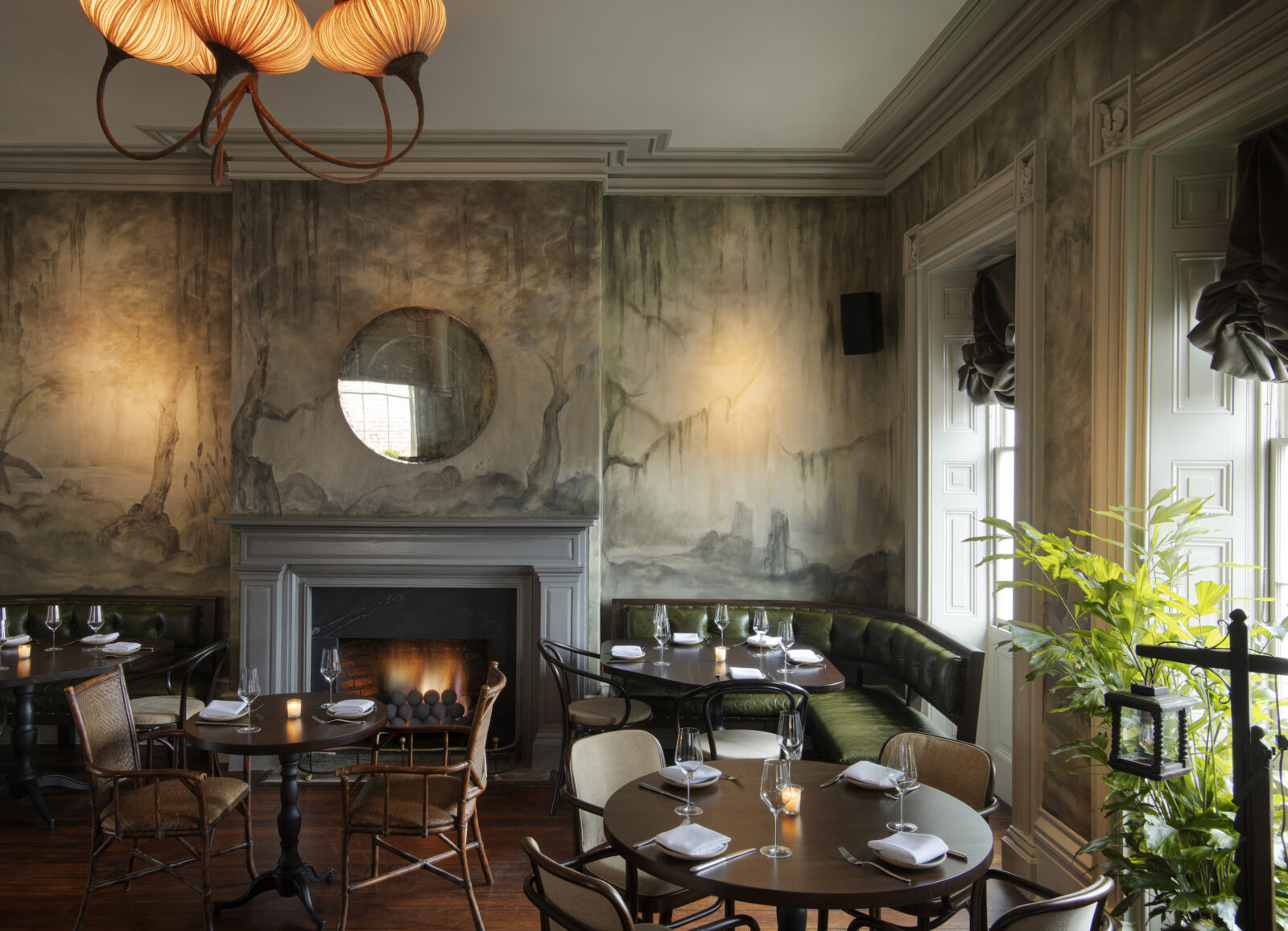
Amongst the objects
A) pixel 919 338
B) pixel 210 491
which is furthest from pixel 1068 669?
pixel 210 491

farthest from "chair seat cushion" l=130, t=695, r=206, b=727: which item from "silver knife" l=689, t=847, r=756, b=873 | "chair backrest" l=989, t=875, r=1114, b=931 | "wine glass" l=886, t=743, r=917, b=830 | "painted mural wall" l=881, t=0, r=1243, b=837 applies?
"painted mural wall" l=881, t=0, r=1243, b=837

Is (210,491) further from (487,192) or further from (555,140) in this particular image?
(555,140)

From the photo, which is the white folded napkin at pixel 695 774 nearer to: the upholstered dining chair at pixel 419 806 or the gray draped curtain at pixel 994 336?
the upholstered dining chair at pixel 419 806

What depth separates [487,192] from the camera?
5.51 metres

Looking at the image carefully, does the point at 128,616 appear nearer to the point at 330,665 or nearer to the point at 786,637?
the point at 330,665

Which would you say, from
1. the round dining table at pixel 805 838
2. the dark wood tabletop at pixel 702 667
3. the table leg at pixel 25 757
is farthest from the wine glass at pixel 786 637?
the table leg at pixel 25 757

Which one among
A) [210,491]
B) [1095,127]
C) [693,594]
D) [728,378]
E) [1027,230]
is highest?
[1095,127]

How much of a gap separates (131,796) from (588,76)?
3875mm

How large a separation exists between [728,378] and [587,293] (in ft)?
3.64

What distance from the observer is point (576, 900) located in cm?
217

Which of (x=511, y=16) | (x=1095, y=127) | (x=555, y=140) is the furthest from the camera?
(x=555, y=140)

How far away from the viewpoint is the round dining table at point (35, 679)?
4.51 metres

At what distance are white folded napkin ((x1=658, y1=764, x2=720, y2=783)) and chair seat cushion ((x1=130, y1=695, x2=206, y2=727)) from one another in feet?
10.2

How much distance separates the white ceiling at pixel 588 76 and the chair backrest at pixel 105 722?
2913 mm
